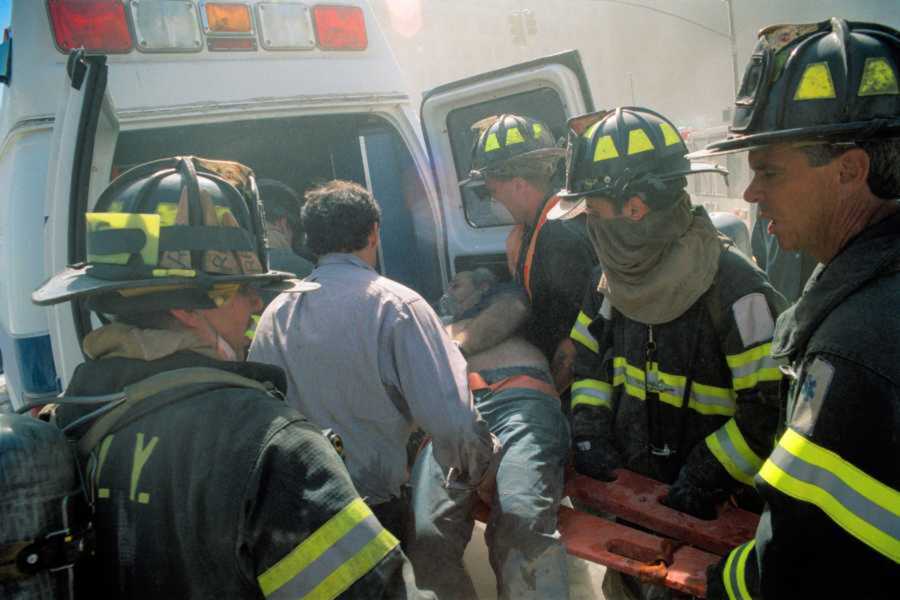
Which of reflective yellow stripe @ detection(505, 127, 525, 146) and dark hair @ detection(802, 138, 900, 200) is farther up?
reflective yellow stripe @ detection(505, 127, 525, 146)

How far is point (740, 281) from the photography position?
2.11 metres

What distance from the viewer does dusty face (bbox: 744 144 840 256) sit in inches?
57.7

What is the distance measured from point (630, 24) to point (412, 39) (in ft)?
74.8

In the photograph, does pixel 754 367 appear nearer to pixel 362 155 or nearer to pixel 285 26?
pixel 285 26

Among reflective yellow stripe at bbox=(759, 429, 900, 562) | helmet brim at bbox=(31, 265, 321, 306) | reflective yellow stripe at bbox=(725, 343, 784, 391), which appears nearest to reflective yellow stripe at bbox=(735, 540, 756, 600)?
reflective yellow stripe at bbox=(759, 429, 900, 562)

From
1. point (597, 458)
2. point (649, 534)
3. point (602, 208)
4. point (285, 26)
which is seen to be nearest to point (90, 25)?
point (285, 26)

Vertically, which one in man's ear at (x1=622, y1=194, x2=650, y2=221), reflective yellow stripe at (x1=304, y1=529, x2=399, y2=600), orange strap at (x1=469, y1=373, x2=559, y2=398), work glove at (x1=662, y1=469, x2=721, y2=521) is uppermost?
man's ear at (x1=622, y1=194, x2=650, y2=221)

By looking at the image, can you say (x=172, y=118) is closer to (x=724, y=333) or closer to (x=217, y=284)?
(x=217, y=284)

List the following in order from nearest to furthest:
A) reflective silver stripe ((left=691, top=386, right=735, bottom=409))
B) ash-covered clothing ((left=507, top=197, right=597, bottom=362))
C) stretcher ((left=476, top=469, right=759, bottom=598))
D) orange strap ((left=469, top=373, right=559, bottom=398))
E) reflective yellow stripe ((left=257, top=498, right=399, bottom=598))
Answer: reflective yellow stripe ((left=257, top=498, right=399, bottom=598)) → stretcher ((left=476, top=469, right=759, bottom=598)) → reflective silver stripe ((left=691, top=386, right=735, bottom=409)) → orange strap ((left=469, top=373, right=559, bottom=398)) → ash-covered clothing ((left=507, top=197, right=597, bottom=362))

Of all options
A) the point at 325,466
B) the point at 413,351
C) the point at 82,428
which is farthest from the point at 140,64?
the point at 325,466

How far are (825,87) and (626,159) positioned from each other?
0.97 metres

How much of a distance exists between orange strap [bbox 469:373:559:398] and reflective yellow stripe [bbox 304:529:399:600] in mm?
1640

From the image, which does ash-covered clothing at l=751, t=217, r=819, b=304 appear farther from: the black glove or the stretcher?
the stretcher

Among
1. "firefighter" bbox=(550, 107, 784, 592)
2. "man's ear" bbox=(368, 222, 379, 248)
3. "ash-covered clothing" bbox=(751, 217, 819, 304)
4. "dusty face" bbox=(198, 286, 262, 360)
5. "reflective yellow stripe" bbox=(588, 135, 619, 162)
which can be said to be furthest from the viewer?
"ash-covered clothing" bbox=(751, 217, 819, 304)
